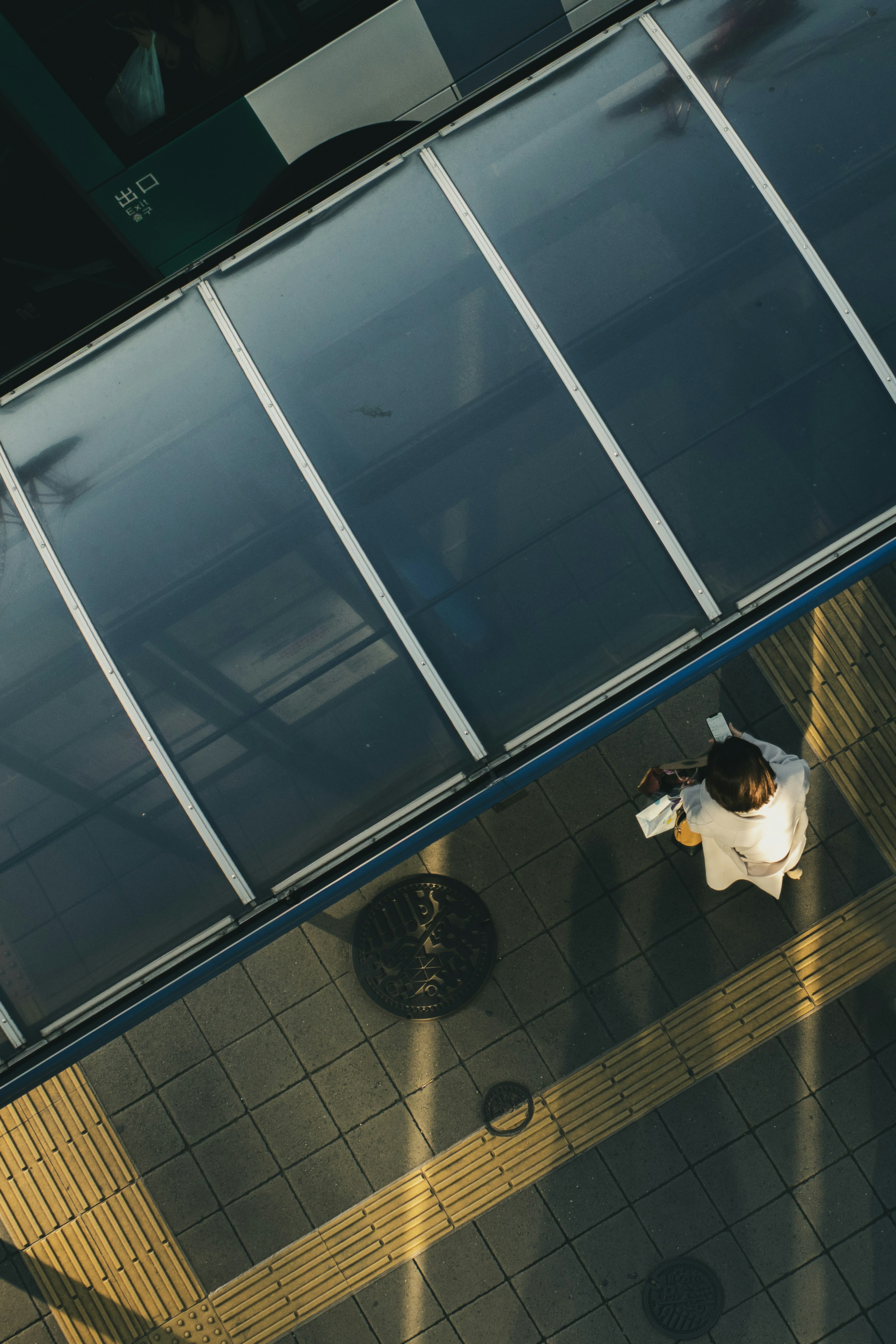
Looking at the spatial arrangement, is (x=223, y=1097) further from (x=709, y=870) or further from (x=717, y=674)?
(x=717, y=674)

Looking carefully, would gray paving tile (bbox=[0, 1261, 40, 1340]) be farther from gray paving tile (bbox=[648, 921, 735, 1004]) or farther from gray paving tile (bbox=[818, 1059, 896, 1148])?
gray paving tile (bbox=[818, 1059, 896, 1148])

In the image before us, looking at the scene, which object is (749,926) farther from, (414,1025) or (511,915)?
(414,1025)

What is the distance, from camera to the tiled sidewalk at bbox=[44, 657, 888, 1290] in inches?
218

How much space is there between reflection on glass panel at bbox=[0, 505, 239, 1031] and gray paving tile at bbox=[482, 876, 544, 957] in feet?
7.94

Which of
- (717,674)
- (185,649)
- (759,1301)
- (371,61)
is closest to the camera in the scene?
(185,649)

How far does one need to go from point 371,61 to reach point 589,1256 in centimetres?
789

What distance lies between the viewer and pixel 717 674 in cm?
573

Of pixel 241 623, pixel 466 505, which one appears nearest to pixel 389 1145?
pixel 241 623

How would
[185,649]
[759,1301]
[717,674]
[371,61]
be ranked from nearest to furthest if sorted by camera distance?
[185,649], [371,61], [759,1301], [717,674]

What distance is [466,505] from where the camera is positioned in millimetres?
3715

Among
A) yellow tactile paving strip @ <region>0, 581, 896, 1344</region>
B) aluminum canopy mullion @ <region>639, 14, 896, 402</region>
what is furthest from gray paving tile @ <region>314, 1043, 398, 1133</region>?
aluminum canopy mullion @ <region>639, 14, 896, 402</region>

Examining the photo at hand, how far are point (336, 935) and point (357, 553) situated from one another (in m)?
3.17

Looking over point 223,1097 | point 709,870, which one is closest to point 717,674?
point 709,870

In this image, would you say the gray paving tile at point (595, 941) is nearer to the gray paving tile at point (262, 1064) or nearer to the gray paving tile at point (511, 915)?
the gray paving tile at point (511, 915)
